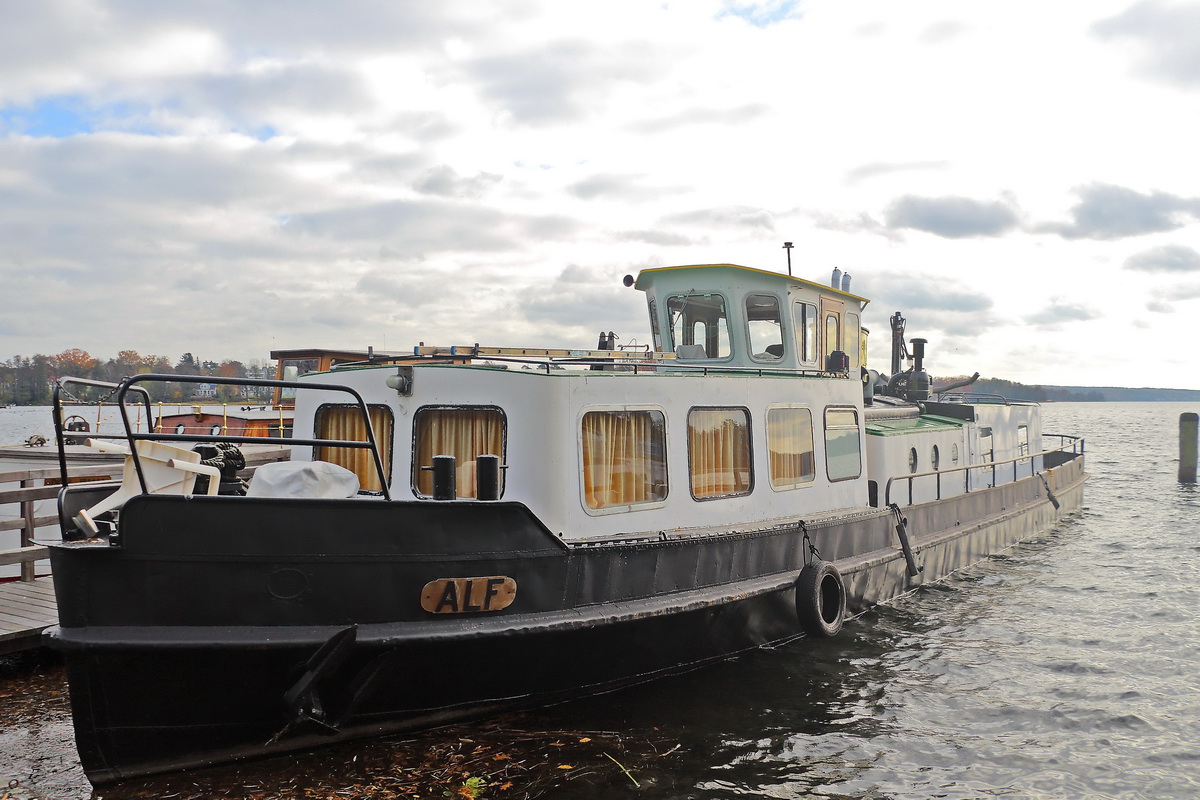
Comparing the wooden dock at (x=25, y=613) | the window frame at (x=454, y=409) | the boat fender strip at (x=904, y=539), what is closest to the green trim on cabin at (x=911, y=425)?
the boat fender strip at (x=904, y=539)

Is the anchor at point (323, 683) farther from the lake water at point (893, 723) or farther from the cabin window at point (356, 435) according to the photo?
the cabin window at point (356, 435)

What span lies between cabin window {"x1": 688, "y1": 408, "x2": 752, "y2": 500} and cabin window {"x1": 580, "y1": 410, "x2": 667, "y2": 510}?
0.43 metres

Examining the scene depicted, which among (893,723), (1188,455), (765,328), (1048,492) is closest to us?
(893,723)

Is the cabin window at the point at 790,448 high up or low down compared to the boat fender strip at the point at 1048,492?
up

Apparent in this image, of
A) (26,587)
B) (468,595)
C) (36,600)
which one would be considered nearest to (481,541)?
(468,595)

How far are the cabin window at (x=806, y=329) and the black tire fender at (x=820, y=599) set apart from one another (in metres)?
2.96

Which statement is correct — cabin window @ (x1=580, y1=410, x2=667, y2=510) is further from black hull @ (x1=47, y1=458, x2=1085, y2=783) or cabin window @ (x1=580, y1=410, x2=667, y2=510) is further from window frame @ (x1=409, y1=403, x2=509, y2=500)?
window frame @ (x1=409, y1=403, x2=509, y2=500)

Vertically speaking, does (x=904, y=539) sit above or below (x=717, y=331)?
below

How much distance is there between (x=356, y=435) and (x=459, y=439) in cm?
139

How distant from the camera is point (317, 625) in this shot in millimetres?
5625

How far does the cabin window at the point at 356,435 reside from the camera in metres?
7.50

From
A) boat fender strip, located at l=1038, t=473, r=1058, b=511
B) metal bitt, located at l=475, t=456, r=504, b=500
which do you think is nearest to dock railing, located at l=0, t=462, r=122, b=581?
metal bitt, located at l=475, t=456, r=504, b=500

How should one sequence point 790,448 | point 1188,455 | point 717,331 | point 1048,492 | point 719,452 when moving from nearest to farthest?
1. point 719,452
2. point 790,448
3. point 717,331
4. point 1048,492
5. point 1188,455

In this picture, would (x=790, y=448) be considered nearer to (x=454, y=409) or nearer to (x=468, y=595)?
(x=454, y=409)
